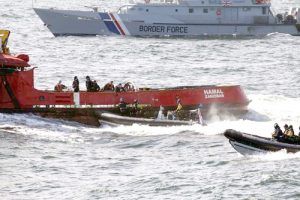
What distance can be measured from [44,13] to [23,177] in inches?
2091

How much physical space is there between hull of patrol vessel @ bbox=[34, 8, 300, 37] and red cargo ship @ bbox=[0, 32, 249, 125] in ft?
132

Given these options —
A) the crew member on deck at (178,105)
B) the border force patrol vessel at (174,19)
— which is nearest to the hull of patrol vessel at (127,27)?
the border force patrol vessel at (174,19)

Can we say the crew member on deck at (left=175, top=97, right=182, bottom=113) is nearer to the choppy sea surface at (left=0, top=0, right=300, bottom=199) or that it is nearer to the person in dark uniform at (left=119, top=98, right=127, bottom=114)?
the choppy sea surface at (left=0, top=0, right=300, bottom=199)

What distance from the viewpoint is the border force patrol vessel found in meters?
85.4

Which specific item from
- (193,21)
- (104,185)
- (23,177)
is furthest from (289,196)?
(193,21)

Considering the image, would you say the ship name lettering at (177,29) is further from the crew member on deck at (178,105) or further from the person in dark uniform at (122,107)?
the person in dark uniform at (122,107)

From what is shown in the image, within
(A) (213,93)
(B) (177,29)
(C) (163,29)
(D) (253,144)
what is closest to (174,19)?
(B) (177,29)

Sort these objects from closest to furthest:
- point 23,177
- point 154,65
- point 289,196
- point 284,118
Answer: point 289,196 → point 23,177 → point 284,118 → point 154,65

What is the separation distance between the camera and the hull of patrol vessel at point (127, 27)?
8656 cm

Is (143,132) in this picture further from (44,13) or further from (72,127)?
(44,13)

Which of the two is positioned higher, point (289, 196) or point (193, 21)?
point (193, 21)

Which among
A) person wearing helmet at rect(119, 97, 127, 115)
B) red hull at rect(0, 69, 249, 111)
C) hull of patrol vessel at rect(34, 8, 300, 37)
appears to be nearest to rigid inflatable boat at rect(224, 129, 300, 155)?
red hull at rect(0, 69, 249, 111)

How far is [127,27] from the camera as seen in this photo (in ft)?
285

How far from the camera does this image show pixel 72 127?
44.4m
